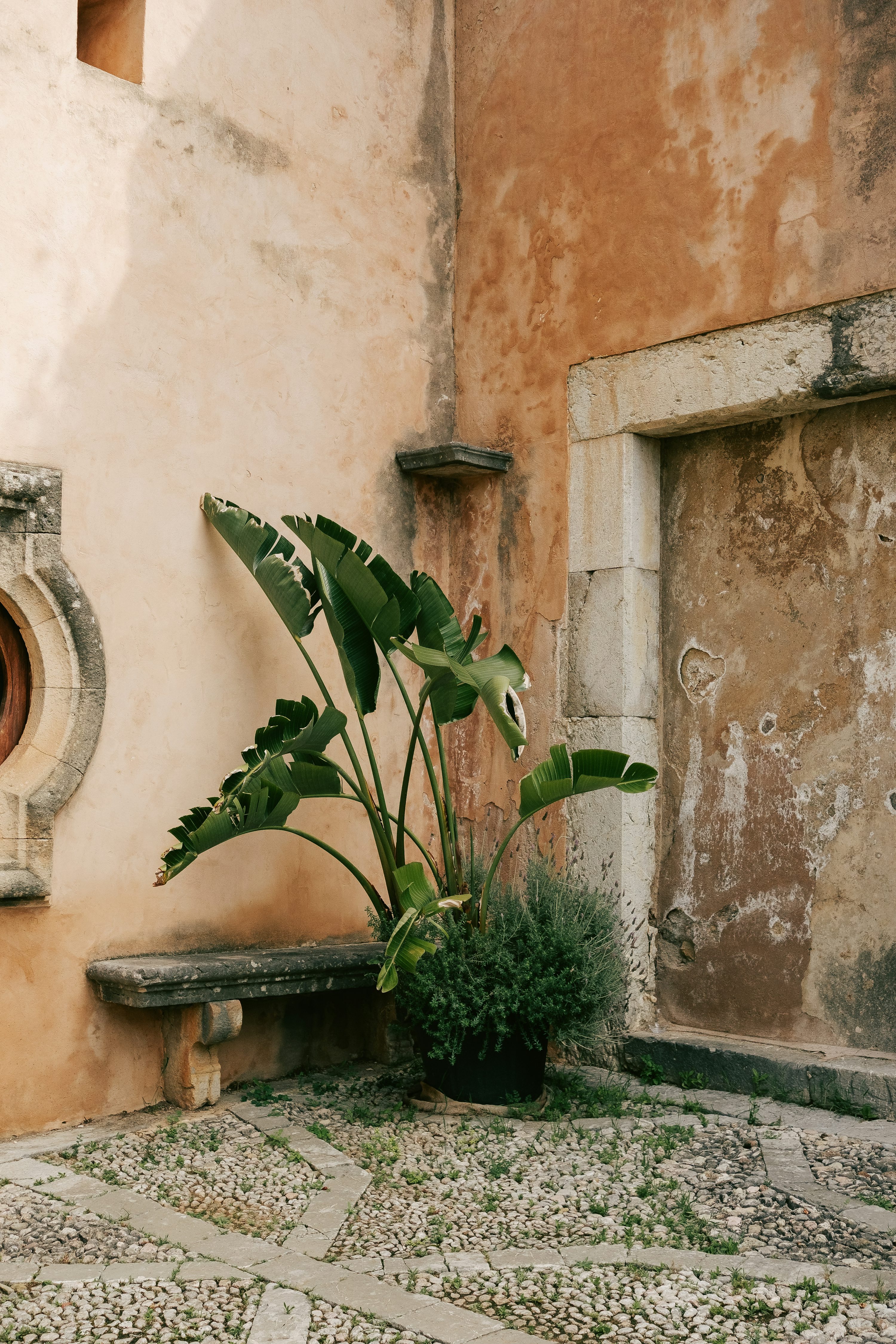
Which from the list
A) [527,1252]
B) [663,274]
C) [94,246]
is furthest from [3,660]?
[663,274]

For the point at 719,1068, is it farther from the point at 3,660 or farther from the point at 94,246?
the point at 94,246

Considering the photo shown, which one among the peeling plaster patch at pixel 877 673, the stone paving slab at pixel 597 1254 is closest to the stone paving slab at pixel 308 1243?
the stone paving slab at pixel 597 1254

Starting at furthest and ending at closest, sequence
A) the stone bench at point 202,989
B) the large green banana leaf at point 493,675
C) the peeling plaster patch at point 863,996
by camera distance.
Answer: the peeling plaster patch at point 863,996
the stone bench at point 202,989
the large green banana leaf at point 493,675

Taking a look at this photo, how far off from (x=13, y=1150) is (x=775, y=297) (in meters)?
4.22

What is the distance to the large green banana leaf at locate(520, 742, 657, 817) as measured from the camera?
4.27m

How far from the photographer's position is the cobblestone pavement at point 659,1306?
2891mm

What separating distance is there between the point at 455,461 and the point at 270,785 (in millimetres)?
1932

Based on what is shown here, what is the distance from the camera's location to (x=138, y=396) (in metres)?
4.96

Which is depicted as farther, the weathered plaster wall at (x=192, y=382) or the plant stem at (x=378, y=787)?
the plant stem at (x=378, y=787)

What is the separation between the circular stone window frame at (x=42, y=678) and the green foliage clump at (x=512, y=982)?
1447mm

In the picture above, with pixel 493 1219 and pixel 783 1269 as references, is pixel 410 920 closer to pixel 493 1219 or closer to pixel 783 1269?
pixel 493 1219

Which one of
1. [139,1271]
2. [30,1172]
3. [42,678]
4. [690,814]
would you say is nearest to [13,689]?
[42,678]

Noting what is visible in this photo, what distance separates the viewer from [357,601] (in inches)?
188

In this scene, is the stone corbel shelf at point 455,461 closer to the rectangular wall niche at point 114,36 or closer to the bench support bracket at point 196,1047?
the rectangular wall niche at point 114,36
